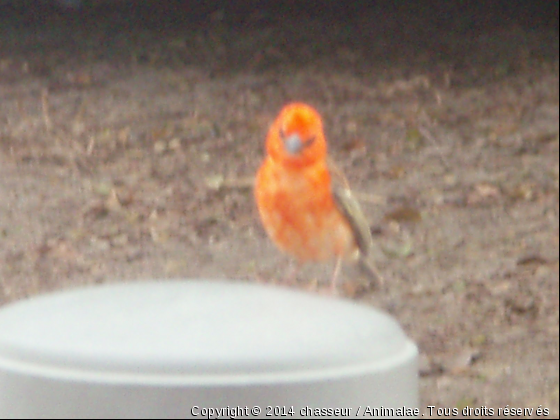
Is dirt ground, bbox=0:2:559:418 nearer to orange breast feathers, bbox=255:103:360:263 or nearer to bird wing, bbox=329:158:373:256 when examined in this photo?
bird wing, bbox=329:158:373:256

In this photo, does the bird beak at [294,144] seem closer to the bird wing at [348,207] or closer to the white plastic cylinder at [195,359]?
the bird wing at [348,207]

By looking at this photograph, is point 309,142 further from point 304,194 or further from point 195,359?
point 195,359

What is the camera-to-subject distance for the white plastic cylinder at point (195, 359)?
3.24 ft

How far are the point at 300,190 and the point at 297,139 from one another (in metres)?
0.14

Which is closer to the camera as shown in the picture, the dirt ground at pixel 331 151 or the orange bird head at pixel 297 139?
the orange bird head at pixel 297 139

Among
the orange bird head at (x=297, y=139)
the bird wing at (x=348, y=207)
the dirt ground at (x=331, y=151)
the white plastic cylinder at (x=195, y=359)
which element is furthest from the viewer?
the dirt ground at (x=331, y=151)

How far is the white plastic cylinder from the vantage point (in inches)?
Answer: 38.9

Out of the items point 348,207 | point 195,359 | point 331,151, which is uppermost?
point 195,359

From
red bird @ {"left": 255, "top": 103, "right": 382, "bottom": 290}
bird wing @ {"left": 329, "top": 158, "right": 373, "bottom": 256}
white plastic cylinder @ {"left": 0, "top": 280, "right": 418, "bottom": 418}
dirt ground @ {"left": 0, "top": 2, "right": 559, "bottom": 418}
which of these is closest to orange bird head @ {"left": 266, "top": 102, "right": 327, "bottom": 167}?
red bird @ {"left": 255, "top": 103, "right": 382, "bottom": 290}

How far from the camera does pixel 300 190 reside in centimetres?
241

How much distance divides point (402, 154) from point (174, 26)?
1.48m

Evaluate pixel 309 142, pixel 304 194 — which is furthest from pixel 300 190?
pixel 309 142

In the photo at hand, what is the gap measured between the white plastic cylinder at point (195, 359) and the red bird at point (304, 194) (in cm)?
116

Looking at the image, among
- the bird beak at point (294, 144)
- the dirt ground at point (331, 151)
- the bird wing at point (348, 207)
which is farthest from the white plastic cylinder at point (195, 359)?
the dirt ground at point (331, 151)
